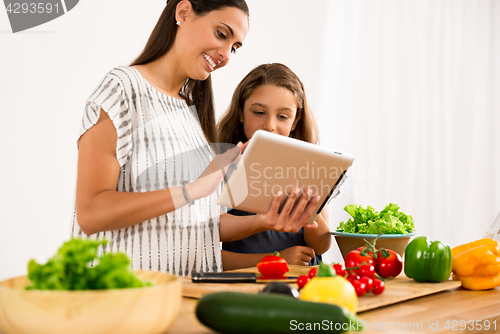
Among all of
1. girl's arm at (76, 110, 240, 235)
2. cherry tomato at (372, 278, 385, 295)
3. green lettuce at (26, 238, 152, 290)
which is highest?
girl's arm at (76, 110, 240, 235)

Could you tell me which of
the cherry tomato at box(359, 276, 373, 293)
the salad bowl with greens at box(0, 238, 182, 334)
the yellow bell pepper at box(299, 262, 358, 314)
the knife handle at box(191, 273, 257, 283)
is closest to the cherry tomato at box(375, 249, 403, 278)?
the cherry tomato at box(359, 276, 373, 293)

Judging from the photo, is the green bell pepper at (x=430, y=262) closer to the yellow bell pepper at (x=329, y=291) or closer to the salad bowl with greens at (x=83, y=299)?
the yellow bell pepper at (x=329, y=291)

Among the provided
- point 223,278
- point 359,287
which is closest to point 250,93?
point 223,278

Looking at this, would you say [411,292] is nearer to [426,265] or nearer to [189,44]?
[426,265]

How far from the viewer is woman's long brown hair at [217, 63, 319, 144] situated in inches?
78.0

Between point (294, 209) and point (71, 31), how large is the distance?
1.61 meters

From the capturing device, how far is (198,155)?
1.45 meters

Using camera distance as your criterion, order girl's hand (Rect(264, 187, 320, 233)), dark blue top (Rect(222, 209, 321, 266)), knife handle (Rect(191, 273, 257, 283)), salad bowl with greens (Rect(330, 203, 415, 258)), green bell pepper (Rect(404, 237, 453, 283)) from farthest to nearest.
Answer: dark blue top (Rect(222, 209, 321, 266)) → salad bowl with greens (Rect(330, 203, 415, 258)) → girl's hand (Rect(264, 187, 320, 233)) → green bell pepper (Rect(404, 237, 453, 283)) → knife handle (Rect(191, 273, 257, 283))

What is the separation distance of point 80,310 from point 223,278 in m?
0.53

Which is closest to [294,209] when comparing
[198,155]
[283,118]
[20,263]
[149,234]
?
[198,155]

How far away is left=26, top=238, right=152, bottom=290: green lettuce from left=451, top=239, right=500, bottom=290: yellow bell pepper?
951 millimetres

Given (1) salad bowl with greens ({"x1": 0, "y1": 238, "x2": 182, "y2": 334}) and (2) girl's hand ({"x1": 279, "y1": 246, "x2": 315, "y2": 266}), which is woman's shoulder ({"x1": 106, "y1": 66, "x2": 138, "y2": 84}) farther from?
(2) girl's hand ({"x1": 279, "y1": 246, "x2": 315, "y2": 266})

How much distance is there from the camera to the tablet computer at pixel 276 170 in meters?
1.21

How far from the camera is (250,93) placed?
6.51ft
